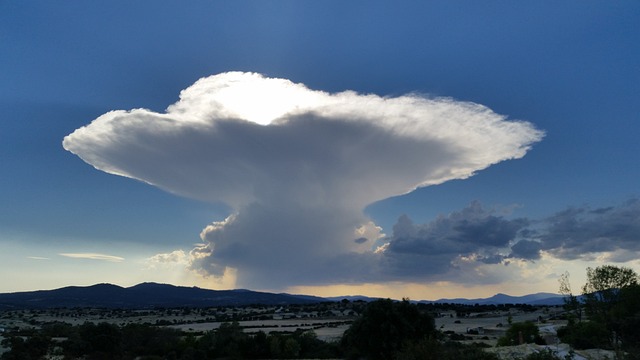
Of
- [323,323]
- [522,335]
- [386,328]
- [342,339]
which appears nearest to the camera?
[386,328]

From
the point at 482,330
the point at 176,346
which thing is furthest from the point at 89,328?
the point at 482,330

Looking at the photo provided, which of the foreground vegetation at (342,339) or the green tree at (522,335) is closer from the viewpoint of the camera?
the foreground vegetation at (342,339)

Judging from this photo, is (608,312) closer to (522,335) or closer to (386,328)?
(522,335)

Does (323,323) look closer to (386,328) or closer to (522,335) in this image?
(522,335)

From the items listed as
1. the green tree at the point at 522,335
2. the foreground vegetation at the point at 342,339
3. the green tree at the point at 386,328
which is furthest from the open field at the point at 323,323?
the green tree at the point at 386,328

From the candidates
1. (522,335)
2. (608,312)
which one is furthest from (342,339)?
(608,312)

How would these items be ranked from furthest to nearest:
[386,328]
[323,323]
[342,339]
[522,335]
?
[323,323], [522,335], [342,339], [386,328]

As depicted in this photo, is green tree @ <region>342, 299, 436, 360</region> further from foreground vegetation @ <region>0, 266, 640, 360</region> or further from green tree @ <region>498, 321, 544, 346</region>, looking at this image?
green tree @ <region>498, 321, 544, 346</region>

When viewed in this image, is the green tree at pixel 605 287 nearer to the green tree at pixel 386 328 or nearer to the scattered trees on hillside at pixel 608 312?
the scattered trees on hillside at pixel 608 312

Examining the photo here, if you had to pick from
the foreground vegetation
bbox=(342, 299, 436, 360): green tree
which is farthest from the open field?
bbox=(342, 299, 436, 360): green tree

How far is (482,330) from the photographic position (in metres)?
88.9

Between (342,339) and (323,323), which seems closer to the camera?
(342,339)

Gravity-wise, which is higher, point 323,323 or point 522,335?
point 323,323

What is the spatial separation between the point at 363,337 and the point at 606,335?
23243 mm
